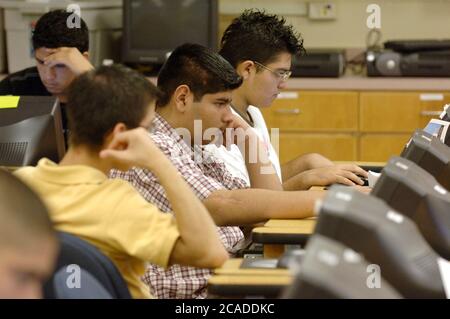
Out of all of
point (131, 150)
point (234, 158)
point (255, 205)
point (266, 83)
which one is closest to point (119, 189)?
point (131, 150)

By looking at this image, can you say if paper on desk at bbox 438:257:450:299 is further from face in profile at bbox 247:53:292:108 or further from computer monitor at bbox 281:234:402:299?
face in profile at bbox 247:53:292:108

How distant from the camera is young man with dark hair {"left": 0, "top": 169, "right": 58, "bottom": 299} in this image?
4.39 feet

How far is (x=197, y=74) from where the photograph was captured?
2.96 meters

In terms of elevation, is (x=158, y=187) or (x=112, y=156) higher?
(x=112, y=156)

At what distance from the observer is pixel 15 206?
1.41m

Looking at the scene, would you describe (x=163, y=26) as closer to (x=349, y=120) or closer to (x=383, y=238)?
(x=349, y=120)

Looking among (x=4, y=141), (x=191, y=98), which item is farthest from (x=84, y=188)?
(x=191, y=98)

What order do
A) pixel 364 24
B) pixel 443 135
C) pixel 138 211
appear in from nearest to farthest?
pixel 138 211
pixel 443 135
pixel 364 24

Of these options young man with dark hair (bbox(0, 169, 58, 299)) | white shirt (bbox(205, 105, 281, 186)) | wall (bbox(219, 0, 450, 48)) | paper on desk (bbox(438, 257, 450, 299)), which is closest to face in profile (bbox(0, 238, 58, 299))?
young man with dark hair (bbox(0, 169, 58, 299))

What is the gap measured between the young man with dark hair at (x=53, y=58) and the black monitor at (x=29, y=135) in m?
0.80

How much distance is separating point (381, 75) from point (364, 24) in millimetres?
551

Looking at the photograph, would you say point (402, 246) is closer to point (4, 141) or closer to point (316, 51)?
point (4, 141)

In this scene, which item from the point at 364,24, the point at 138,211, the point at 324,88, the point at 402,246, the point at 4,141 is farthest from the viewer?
the point at 364,24

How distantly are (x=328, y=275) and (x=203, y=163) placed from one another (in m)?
1.85
